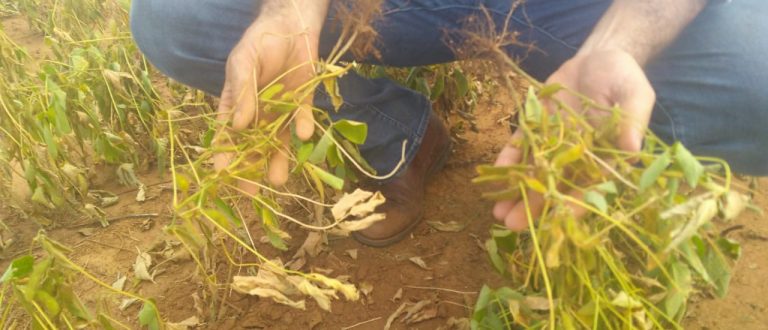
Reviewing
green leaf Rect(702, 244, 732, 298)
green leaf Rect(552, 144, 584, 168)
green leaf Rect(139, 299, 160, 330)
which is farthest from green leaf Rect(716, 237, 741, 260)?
green leaf Rect(139, 299, 160, 330)

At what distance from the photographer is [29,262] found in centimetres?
85

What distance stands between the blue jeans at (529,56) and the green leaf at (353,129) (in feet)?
1.19

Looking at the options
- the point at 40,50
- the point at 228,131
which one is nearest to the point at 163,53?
A: the point at 228,131

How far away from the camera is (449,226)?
1.44 m

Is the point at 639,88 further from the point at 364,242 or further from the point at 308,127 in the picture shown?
the point at 364,242

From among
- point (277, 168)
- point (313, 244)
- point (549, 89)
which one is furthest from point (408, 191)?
point (549, 89)

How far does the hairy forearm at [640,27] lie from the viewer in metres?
0.98

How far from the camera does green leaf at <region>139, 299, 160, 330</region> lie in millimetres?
939

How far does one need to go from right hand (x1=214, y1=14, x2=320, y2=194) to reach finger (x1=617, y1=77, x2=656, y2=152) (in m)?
0.47

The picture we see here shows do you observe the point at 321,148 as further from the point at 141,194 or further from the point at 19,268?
the point at 141,194

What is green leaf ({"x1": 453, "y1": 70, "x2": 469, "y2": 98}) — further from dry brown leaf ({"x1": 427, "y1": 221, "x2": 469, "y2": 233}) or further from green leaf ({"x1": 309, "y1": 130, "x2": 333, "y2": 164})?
green leaf ({"x1": 309, "y1": 130, "x2": 333, "y2": 164})

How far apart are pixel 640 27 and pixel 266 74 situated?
66 centimetres

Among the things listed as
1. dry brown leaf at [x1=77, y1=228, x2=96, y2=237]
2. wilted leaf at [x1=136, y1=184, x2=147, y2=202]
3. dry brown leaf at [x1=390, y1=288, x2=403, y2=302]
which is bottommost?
dry brown leaf at [x1=77, y1=228, x2=96, y2=237]

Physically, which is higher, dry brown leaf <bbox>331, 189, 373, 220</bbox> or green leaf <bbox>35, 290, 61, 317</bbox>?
dry brown leaf <bbox>331, 189, 373, 220</bbox>
